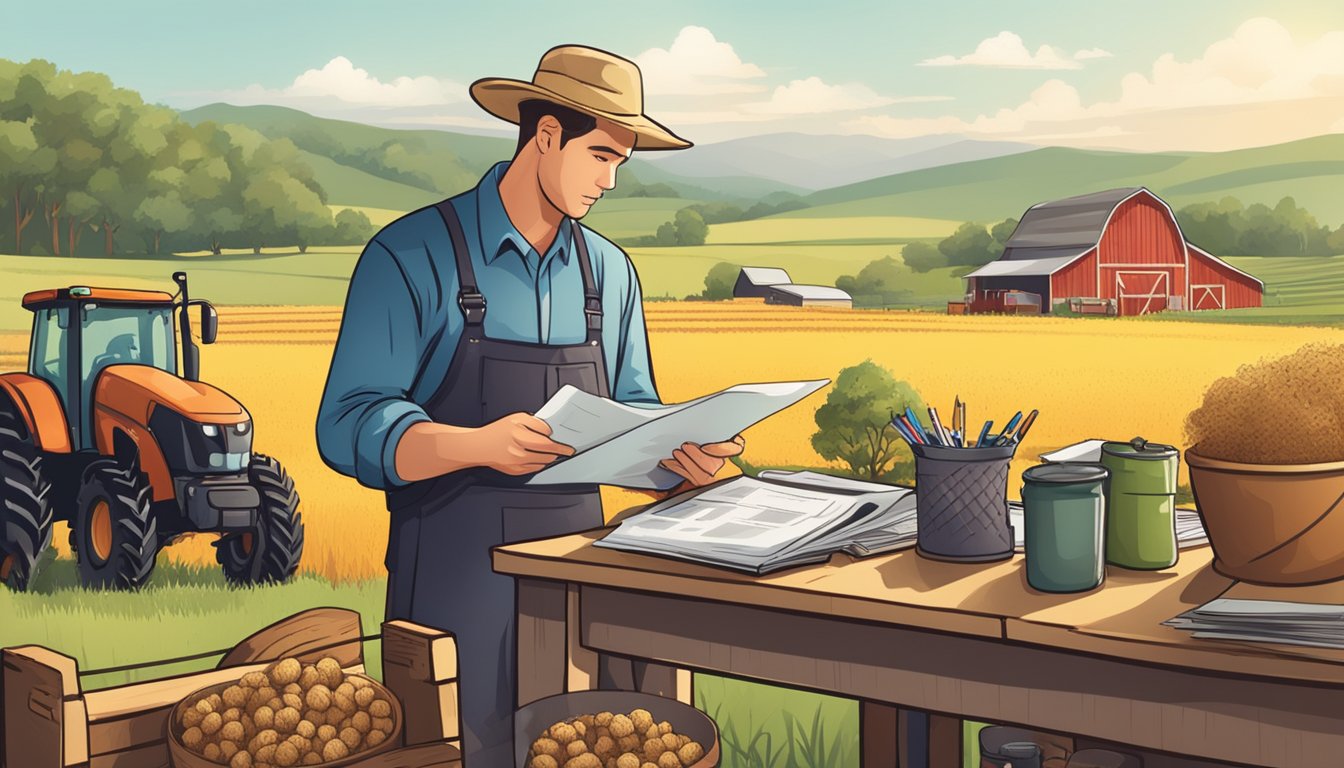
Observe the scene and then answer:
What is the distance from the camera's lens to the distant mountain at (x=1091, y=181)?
221 inches

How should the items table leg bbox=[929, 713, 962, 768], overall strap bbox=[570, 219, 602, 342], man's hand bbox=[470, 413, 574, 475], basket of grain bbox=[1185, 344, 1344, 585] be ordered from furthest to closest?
overall strap bbox=[570, 219, 602, 342], table leg bbox=[929, 713, 962, 768], man's hand bbox=[470, 413, 574, 475], basket of grain bbox=[1185, 344, 1344, 585]

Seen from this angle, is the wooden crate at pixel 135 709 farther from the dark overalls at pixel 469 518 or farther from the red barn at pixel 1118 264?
the red barn at pixel 1118 264

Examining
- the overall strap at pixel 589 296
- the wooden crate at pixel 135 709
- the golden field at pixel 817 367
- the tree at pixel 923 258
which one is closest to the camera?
the wooden crate at pixel 135 709

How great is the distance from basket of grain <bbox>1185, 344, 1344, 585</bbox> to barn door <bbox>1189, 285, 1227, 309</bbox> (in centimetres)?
471

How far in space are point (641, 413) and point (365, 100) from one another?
4.70 meters

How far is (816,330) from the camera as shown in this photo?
644cm

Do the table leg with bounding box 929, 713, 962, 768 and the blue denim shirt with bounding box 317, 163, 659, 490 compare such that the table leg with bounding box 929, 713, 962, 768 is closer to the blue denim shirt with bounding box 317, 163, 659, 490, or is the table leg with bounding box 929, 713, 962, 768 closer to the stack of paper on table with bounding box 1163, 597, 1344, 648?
the blue denim shirt with bounding box 317, 163, 659, 490

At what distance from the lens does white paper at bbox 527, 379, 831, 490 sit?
177 centimetres

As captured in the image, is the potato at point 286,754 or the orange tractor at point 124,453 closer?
the potato at point 286,754

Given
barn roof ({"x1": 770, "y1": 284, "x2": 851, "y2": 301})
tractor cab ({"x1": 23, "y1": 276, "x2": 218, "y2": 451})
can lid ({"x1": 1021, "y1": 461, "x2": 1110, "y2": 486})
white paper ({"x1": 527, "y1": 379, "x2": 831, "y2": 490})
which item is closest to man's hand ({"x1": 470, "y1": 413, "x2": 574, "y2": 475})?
white paper ({"x1": 527, "y1": 379, "x2": 831, "y2": 490})

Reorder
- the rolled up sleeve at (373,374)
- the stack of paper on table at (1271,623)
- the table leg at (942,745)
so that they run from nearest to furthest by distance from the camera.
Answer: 1. the stack of paper on table at (1271,623)
2. the rolled up sleeve at (373,374)
3. the table leg at (942,745)

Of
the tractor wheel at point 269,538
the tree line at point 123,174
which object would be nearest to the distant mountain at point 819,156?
the tree line at point 123,174

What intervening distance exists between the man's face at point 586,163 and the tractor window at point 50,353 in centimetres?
362

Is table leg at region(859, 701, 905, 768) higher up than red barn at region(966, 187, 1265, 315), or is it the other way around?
red barn at region(966, 187, 1265, 315)
